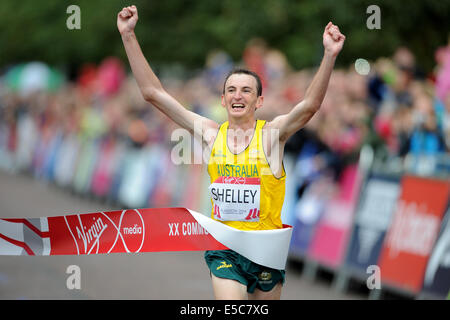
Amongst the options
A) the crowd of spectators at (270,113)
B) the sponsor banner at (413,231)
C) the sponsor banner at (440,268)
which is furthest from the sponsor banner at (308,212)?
the sponsor banner at (440,268)

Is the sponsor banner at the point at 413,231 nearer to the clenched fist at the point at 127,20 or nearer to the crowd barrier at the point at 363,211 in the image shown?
the crowd barrier at the point at 363,211

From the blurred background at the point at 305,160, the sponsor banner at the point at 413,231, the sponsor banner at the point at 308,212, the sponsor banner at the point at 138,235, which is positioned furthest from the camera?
the sponsor banner at the point at 308,212

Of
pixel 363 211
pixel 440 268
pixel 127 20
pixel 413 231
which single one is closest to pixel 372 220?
pixel 363 211

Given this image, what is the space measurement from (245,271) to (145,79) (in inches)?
51.5

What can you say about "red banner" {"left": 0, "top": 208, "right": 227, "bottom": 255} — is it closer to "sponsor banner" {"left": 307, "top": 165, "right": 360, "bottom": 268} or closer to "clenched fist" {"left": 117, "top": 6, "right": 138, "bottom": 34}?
"clenched fist" {"left": 117, "top": 6, "right": 138, "bottom": 34}

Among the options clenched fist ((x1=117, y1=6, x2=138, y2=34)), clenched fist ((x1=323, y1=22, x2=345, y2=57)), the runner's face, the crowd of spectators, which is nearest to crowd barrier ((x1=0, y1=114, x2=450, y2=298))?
the crowd of spectators

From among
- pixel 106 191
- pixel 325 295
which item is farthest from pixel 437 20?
pixel 106 191

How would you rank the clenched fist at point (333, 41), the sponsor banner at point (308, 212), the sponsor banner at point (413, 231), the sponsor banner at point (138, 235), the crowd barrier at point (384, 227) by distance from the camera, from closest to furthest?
the clenched fist at point (333, 41), the sponsor banner at point (138, 235), the crowd barrier at point (384, 227), the sponsor banner at point (413, 231), the sponsor banner at point (308, 212)

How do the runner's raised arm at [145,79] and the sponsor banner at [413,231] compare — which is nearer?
the runner's raised arm at [145,79]

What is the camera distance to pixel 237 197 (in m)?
5.25

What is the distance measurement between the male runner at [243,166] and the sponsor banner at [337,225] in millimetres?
5667

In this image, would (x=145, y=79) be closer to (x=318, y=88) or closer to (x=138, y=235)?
(x=138, y=235)

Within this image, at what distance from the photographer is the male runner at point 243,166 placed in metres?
5.20

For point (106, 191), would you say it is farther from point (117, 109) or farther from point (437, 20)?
point (437, 20)
